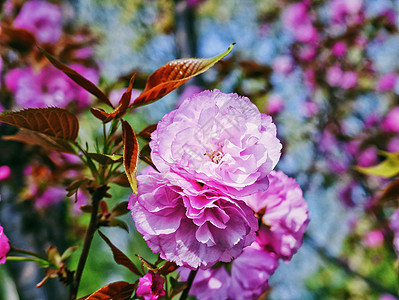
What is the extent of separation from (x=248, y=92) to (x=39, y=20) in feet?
3.00

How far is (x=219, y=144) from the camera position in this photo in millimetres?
456

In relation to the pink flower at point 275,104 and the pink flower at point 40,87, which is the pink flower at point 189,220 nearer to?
the pink flower at point 40,87

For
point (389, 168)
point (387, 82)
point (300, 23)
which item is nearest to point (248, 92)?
point (389, 168)

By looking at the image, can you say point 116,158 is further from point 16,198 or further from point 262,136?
point 16,198

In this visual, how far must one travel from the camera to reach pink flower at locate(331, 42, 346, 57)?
7.54 feet

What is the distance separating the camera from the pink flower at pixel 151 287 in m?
0.44

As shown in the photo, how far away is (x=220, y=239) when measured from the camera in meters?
0.43

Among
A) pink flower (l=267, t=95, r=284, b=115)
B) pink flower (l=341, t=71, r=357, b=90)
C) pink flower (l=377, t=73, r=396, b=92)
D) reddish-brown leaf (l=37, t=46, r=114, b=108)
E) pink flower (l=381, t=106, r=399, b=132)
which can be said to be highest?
reddish-brown leaf (l=37, t=46, r=114, b=108)

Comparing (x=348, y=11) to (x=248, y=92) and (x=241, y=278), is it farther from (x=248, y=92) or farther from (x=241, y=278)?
(x=241, y=278)

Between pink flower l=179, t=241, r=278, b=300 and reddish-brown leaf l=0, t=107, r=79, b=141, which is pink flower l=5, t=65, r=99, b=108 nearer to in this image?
reddish-brown leaf l=0, t=107, r=79, b=141

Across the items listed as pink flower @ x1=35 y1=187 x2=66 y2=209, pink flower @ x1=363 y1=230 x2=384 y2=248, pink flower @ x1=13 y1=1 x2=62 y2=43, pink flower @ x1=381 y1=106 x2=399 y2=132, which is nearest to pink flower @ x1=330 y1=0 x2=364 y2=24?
pink flower @ x1=381 y1=106 x2=399 y2=132

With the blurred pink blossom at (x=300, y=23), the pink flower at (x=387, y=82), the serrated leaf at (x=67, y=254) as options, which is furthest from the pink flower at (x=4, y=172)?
the pink flower at (x=387, y=82)

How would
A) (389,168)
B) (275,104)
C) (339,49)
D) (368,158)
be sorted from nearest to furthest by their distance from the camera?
1. (389,168)
2. (275,104)
3. (339,49)
4. (368,158)

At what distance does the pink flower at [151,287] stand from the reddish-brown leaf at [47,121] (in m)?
0.23
